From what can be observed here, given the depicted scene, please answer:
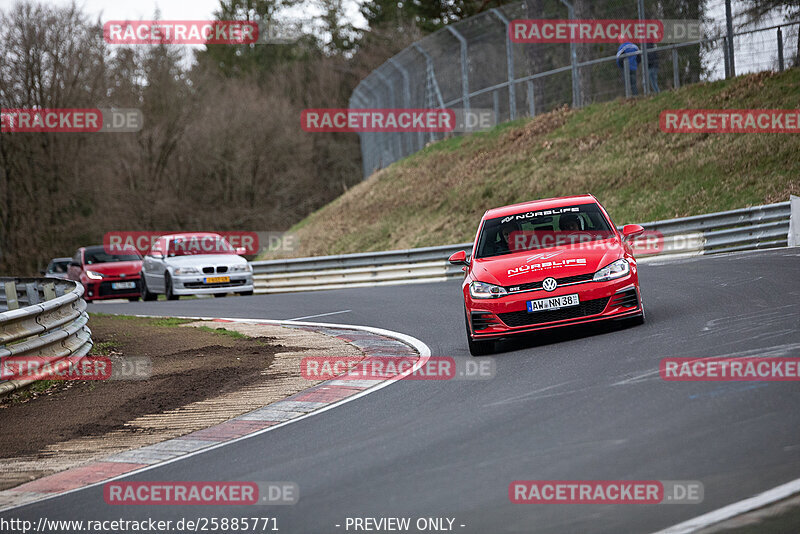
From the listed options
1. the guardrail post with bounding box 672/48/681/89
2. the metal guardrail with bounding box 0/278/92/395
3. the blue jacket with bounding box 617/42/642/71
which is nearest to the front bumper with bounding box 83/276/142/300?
the metal guardrail with bounding box 0/278/92/395

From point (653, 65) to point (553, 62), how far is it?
295 cm

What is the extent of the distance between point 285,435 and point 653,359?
311 cm

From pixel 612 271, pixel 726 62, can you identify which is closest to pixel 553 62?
pixel 726 62

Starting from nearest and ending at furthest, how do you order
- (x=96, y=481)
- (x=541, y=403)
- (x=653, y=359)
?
(x=96, y=481)
(x=541, y=403)
(x=653, y=359)

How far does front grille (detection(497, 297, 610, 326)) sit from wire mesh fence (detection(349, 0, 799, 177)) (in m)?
17.3

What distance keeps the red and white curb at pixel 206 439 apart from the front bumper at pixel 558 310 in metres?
0.89

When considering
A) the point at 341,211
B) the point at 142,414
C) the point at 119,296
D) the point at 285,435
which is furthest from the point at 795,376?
the point at 341,211

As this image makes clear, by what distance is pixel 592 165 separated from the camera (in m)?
27.4

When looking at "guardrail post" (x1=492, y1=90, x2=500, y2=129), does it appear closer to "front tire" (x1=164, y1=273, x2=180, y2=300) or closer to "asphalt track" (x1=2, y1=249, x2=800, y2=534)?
"front tire" (x1=164, y1=273, x2=180, y2=300)

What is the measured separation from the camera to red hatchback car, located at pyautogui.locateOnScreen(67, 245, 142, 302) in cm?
2667

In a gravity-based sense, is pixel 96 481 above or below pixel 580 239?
below

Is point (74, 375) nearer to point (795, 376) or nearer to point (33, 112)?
point (795, 376)

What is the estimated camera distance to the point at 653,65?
27.8 m

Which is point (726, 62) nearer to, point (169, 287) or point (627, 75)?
point (627, 75)
